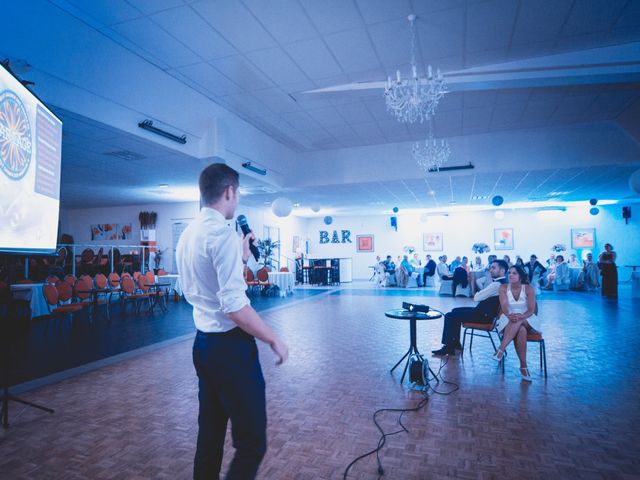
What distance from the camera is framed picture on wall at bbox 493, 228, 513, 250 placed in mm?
16969

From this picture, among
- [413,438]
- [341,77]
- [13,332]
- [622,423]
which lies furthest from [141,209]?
[622,423]

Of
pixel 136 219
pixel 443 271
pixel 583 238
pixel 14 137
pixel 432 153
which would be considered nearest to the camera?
pixel 14 137

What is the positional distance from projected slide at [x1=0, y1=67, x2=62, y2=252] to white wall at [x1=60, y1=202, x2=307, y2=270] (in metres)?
8.97

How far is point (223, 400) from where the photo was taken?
132 cm

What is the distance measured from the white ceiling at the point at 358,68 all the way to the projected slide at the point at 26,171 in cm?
161

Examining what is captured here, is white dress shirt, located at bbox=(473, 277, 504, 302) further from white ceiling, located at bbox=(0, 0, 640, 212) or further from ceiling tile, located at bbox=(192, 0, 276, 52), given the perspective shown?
ceiling tile, located at bbox=(192, 0, 276, 52)

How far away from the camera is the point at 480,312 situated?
4320mm

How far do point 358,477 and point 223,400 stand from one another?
3.84 ft

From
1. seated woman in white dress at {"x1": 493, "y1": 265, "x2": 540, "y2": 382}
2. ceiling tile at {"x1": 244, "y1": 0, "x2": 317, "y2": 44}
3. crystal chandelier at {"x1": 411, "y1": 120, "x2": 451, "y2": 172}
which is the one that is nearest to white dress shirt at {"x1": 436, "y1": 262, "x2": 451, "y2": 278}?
crystal chandelier at {"x1": 411, "y1": 120, "x2": 451, "y2": 172}

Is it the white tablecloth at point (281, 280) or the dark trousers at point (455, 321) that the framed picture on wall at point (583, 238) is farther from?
the dark trousers at point (455, 321)

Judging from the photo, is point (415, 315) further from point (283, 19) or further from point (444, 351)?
point (283, 19)

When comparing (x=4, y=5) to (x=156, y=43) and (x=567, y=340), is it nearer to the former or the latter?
(x=156, y=43)

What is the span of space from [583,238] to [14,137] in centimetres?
1926

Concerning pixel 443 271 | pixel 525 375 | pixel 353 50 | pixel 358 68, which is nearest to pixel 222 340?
pixel 525 375
